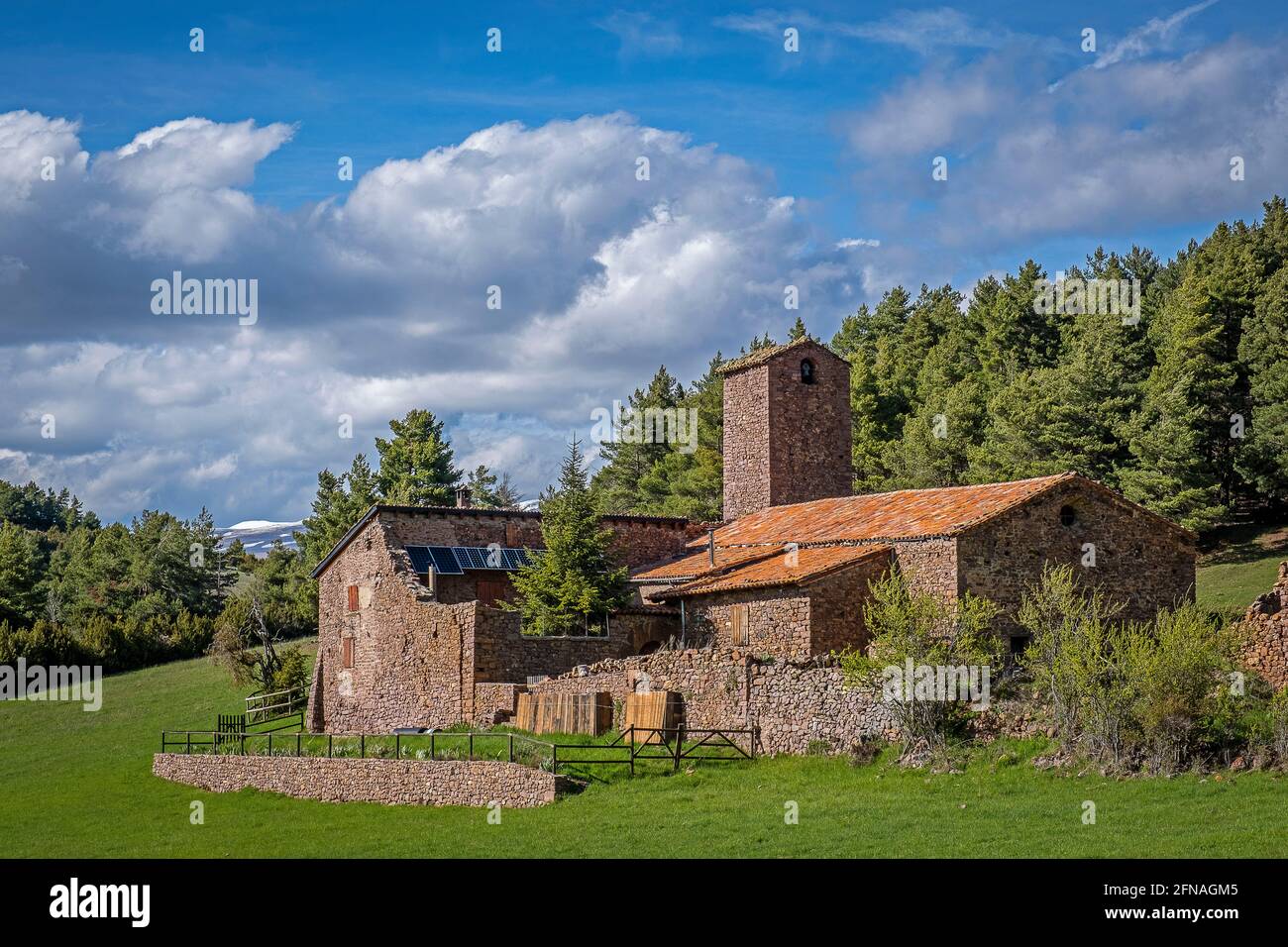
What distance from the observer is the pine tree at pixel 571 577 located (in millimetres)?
38719

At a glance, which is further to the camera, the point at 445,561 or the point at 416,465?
the point at 416,465

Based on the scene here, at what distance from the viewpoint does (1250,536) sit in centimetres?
5684

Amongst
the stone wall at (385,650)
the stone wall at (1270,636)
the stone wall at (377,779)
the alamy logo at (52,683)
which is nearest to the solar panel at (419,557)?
the stone wall at (385,650)

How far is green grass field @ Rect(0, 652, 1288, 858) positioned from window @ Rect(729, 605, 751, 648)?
255 inches

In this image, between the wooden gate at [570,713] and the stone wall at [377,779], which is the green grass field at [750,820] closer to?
the stone wall at [377,779]

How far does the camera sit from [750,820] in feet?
79.3

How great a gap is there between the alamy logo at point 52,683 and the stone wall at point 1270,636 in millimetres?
47854

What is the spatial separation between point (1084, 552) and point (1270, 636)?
6836 mm

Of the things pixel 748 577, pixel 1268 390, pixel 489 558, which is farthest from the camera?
pixel 1268 390

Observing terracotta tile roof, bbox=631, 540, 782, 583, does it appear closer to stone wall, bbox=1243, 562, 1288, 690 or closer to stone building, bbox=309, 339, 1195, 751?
stone building, bbox=309, 339, 1195, 751

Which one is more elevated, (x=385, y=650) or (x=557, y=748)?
(x=385, y=650)

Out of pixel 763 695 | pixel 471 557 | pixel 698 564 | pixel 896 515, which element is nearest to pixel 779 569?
pixel 896 515

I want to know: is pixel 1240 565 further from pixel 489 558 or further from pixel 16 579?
pixel 16 579
